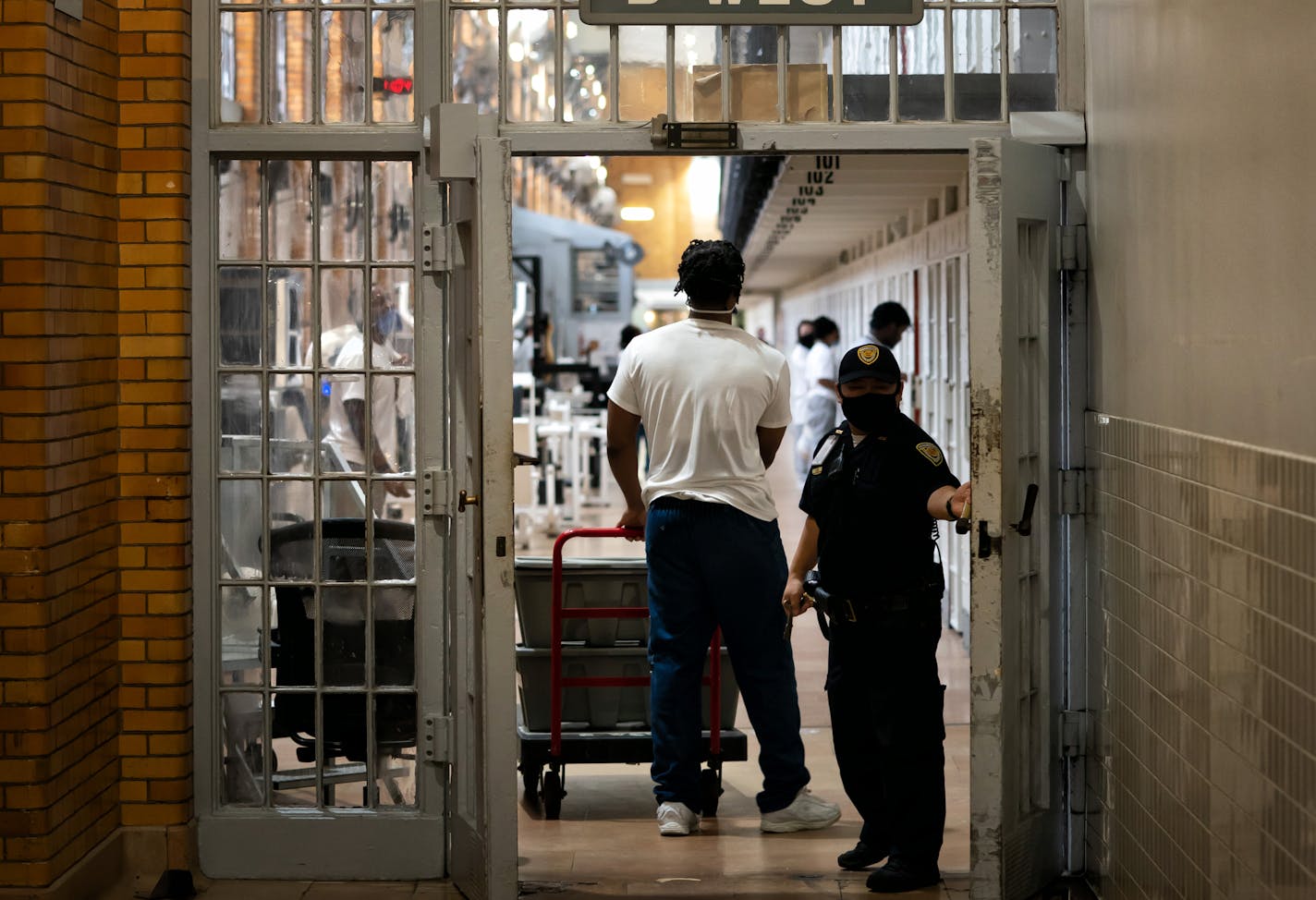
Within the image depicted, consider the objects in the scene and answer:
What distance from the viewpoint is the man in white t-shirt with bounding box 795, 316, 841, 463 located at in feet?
42.3

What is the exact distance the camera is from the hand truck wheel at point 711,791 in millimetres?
5434

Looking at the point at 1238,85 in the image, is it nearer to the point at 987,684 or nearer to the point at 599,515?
the point at 987,684

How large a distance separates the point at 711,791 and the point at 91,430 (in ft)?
7.97

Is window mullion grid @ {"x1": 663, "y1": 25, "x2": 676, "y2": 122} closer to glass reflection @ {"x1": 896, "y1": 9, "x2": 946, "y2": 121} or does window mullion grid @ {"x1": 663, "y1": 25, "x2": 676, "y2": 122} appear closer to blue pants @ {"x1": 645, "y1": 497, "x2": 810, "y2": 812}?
glass reflection @ {"x1": 896, "y1": 9, "x2": 946, "y2": 121}

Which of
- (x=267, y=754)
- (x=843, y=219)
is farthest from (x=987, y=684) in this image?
(x=843, y=219)

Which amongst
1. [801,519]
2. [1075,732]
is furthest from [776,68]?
[801,519]

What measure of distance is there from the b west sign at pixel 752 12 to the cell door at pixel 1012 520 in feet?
1.93

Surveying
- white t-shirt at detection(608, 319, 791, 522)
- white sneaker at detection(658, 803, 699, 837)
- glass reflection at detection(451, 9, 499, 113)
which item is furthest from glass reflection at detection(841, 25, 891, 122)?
white sneaker at detection(658, 803, 699, 837)

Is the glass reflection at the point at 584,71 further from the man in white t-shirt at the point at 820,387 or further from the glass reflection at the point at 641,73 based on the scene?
the man in white t-shirt at the point at 820,387

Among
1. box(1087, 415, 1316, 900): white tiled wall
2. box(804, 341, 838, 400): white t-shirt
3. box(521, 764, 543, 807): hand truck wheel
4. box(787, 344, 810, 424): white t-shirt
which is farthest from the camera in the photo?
box(787, 344, 810, 424): white t-shirt

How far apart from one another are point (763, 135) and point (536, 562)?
5.91 ft

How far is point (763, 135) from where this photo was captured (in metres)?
4.49

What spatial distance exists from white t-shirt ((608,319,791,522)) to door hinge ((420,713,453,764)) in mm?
957

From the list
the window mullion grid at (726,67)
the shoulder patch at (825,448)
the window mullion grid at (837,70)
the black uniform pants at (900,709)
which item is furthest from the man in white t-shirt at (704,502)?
the window mullion grid at (837,70)
